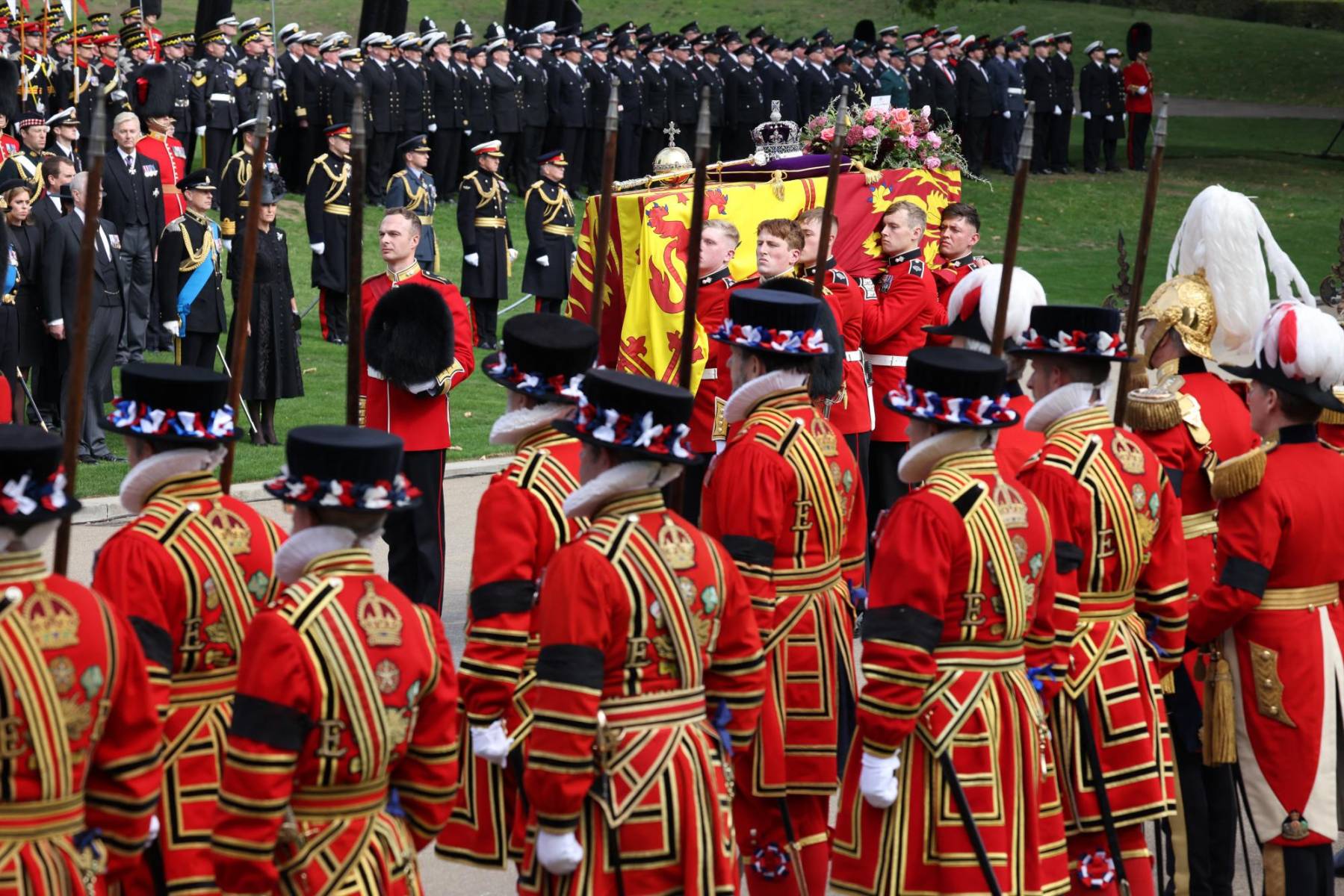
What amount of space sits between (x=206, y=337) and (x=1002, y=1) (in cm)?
3514

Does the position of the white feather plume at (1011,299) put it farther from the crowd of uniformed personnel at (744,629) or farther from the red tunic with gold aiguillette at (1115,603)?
the red tunic with gold aiguillette at (1115,603)

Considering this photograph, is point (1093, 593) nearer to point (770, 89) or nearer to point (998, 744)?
point (998, 744)

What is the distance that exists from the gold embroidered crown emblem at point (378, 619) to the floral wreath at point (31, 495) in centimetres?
64

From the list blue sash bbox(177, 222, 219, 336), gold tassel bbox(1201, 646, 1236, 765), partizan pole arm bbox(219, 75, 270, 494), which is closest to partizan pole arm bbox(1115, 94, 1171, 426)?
gold tassel bbox(1201, 646, 1236, 765)

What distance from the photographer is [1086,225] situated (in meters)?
27.8

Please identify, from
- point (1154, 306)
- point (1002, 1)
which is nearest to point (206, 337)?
point (1154, 306)

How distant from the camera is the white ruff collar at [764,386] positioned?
20.0 ft

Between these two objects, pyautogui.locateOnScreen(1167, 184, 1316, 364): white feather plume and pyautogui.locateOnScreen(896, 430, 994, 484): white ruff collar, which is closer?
pyautogui.locateOnScreen(896, 430, 994, 484): white ruff collar

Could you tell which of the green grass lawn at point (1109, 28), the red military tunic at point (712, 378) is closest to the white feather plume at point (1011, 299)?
the red military tunic at point (712, 378)

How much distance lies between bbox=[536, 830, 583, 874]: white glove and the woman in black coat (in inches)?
365

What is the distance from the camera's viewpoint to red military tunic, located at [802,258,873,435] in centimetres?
899

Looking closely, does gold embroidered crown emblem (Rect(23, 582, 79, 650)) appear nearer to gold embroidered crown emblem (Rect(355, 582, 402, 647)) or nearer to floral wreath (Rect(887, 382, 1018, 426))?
gold embroidered crown emblem (Rect(355, 582, 402, 647))

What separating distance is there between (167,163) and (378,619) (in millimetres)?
14461

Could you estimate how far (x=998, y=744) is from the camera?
533 cm
